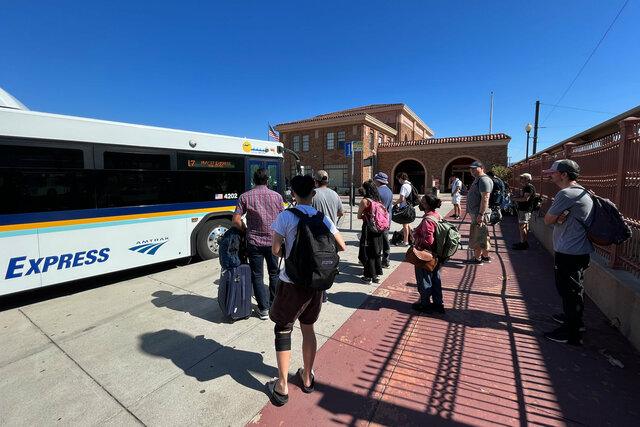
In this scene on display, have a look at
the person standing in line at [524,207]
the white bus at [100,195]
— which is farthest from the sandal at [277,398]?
the person standing in line at [524,207]

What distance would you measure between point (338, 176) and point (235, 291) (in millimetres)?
26034

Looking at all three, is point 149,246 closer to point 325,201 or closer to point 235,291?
point 235,291

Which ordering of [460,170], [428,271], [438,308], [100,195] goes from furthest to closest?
[460,170] < [100,195] < [438,308] < [428,271]

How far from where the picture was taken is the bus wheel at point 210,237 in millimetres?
5773

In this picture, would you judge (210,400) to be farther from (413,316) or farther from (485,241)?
(485,241)

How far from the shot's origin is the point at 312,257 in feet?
6.51

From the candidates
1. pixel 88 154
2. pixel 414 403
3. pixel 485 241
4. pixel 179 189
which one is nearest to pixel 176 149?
pixel 179 189

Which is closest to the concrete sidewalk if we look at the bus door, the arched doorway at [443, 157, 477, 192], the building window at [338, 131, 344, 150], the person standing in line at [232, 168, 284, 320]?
the person standing in line at [232, 168, 284, 320]

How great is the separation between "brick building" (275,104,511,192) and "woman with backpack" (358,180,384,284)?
19.2 meters

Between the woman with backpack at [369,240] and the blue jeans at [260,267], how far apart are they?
5.29 feet

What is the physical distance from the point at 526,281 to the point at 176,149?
6388mm

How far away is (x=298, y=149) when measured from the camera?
3075cm

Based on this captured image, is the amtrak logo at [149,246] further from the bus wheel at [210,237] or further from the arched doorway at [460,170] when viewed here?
the arched doorway at [460,170]

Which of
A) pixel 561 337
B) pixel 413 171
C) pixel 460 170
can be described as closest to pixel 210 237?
pixel 561 337
